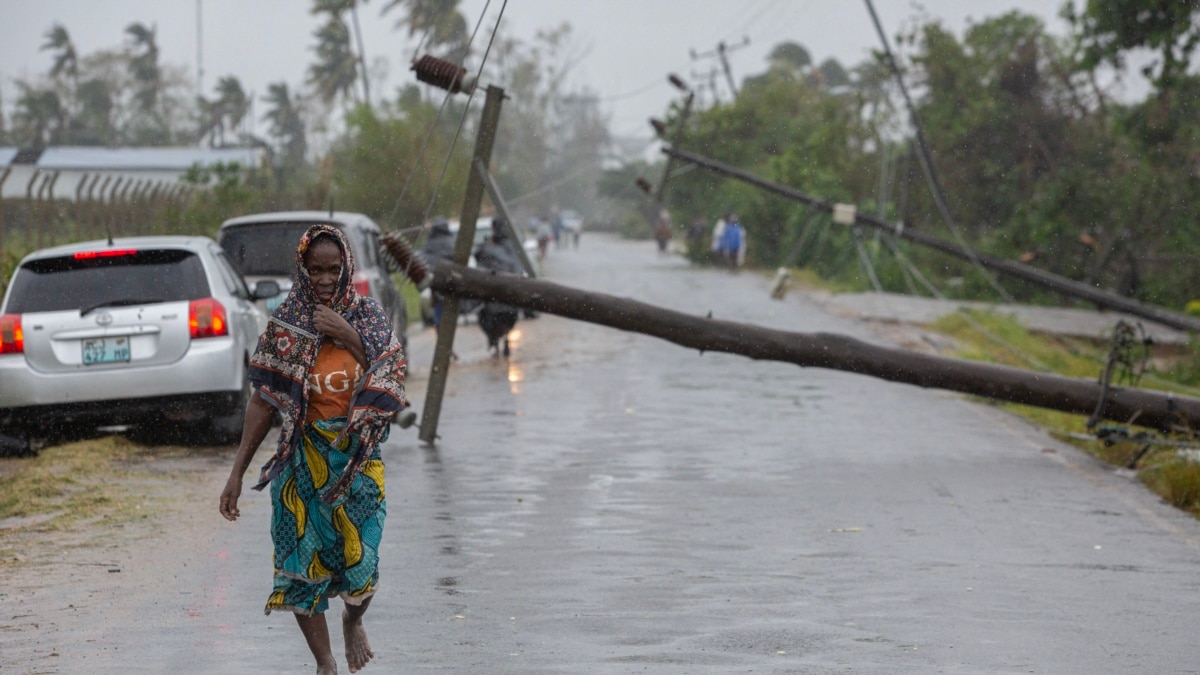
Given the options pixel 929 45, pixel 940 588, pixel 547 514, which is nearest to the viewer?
pixel 940 588

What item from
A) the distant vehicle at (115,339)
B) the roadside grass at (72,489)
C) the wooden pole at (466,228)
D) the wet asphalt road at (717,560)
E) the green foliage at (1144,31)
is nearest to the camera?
the wet asphalt road at (717,560)

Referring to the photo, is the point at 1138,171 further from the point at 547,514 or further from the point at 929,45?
the point at 547,514

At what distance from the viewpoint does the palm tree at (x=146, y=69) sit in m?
107

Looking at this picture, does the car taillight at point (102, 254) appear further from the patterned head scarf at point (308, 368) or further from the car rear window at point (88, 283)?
the patterned head scarf at point (308, 368)

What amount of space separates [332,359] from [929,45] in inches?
1945

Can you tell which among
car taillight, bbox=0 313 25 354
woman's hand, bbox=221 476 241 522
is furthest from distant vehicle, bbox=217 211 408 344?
woman's hand, bbox=221 476 241 522

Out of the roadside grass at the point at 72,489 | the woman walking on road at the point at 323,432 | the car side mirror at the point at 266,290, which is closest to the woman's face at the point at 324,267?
the woman walking on road at the point at 323,432

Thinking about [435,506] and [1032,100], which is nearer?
[435,506]

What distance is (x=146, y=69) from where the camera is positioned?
107375 millimetres

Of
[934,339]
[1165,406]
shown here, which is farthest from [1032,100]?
[1165,406]

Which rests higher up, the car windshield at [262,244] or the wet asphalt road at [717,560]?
the car windshield at [262,244]

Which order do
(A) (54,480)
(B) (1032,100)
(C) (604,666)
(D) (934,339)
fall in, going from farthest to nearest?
(B) (1032,100) < (D) (934,339) < (A) (54,480) < (C) (604,666)

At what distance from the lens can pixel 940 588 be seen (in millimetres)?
8523

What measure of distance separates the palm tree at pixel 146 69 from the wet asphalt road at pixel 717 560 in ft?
310
